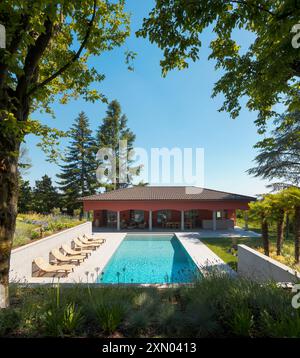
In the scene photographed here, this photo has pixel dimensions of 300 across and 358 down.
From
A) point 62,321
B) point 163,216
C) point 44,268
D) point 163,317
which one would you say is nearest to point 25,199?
point 163,216

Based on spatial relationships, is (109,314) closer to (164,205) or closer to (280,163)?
(164,205)

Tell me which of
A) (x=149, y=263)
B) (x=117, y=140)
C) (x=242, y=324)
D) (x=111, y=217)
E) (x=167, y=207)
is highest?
(x=117, y=140)

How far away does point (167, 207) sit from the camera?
76.2ft

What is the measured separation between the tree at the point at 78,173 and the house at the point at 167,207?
12345 mm

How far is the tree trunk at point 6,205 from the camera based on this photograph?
3.73 metres

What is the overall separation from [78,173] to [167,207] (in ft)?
71.1

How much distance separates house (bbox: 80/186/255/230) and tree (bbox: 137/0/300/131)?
54.9 feet

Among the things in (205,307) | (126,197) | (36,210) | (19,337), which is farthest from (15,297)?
(36,210)

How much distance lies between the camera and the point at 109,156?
37594 millimetres

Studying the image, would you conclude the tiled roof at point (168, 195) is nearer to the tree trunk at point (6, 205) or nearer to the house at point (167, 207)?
the house at point (167, 207)

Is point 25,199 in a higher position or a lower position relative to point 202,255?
higher

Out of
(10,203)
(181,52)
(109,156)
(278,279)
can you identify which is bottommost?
(278,279)
